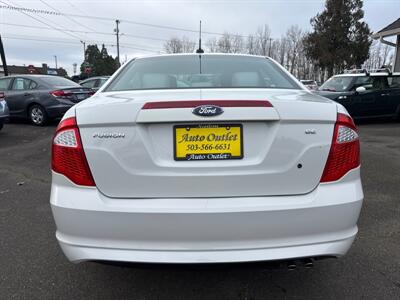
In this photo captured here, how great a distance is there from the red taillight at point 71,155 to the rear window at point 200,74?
842 mm

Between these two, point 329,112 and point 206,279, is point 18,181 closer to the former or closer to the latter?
point 206,279

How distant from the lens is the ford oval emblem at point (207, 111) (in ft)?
6.64

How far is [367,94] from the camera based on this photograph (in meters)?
11.3

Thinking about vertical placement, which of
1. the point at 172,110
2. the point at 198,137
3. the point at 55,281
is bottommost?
the point at 55,281

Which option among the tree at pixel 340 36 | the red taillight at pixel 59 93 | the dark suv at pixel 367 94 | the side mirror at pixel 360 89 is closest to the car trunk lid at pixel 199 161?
the red taillight at pixel 59 93

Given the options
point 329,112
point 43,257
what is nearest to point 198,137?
point 329,112

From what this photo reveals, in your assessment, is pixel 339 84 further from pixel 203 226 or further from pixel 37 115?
pixel 203 226

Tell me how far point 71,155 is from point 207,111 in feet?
2.53

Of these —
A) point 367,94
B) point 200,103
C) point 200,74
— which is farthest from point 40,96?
point 200,103

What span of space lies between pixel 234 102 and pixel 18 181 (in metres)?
4.32

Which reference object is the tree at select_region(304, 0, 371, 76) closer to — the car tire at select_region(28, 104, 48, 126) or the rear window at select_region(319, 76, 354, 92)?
the rear window at select_region(319, 76, 354, 92)

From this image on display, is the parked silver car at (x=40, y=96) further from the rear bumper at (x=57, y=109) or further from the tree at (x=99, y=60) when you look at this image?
the tree at (x=99, y=60)

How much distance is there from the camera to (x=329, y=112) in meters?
2.15

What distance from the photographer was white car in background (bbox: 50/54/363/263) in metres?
2.02
